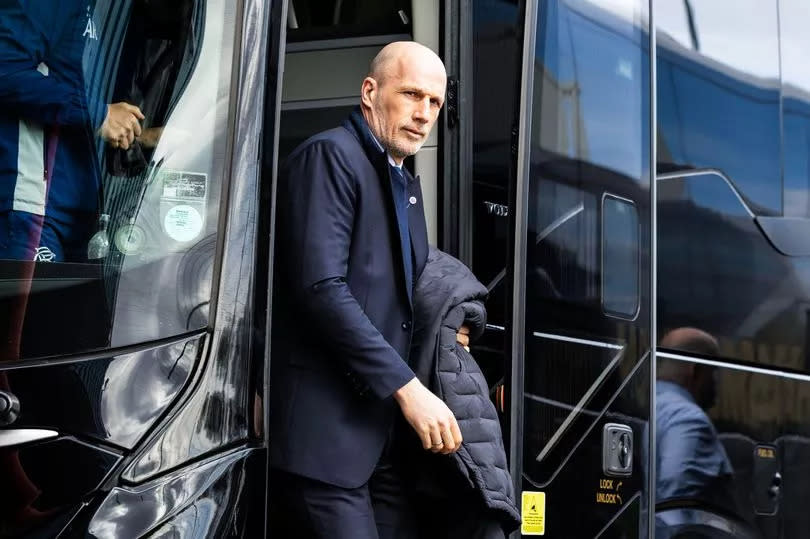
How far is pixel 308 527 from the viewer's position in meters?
2.85

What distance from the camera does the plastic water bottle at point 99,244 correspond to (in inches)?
102

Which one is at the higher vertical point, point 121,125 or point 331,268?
point 121,125

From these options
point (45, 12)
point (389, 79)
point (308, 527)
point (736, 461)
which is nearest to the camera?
point (45, 12)

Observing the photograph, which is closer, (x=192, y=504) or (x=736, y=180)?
(x=192, y=504)

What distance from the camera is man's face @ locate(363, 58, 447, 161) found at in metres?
3.01

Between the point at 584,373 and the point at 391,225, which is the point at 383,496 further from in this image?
the point at 584,373

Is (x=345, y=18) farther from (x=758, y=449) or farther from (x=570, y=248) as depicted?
(x=758, y=449)

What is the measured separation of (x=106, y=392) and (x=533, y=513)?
4.76ft

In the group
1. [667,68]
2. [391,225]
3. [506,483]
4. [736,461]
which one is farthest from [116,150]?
[736,461]

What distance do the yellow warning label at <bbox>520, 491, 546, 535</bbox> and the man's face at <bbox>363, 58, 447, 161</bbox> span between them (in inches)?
40.7

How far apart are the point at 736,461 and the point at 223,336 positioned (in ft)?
7.40

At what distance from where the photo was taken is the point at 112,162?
268cm

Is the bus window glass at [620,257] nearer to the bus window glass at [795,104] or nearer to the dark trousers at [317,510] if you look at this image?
the bus window glass at [795,104]

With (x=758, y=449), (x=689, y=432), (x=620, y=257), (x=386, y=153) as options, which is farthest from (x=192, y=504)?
(x=758, y=449)
